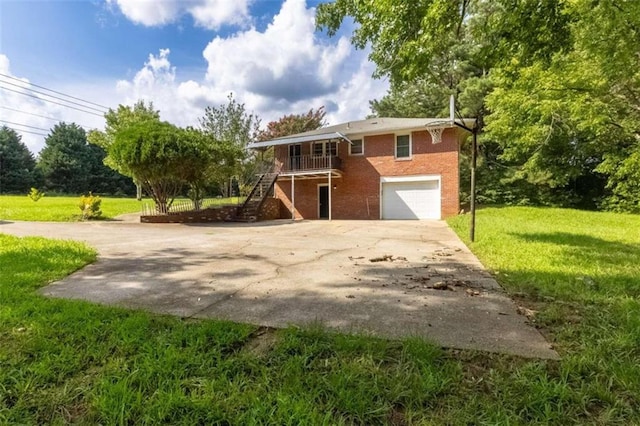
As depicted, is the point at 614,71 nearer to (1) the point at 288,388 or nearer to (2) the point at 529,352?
(2) the point at 529,352

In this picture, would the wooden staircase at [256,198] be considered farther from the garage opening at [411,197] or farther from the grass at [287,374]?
the grass at [287,374]

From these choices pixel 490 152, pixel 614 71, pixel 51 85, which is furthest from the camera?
pixel 51 85

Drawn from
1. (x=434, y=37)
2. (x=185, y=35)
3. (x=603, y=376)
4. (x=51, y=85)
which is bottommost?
(x=603, y=376)

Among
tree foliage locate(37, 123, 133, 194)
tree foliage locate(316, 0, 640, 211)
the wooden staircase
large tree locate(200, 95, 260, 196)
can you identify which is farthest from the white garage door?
tree foliage locate(37, 123, 133, 194)

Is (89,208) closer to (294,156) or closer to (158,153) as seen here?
(158,153)

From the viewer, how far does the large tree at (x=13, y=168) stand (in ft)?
116

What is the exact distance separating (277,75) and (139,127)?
8520mm

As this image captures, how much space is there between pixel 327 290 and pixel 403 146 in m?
14.9

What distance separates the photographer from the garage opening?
55.7 feet

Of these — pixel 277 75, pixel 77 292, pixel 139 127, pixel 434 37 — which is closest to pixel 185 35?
pixel 139 127

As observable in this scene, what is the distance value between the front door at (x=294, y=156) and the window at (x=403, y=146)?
5.57 m

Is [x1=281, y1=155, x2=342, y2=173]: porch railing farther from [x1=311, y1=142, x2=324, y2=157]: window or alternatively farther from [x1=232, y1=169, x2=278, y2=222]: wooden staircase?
[x1=232, y1=169, x2=278, y2=222]: wooden staircase

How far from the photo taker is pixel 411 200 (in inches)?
685

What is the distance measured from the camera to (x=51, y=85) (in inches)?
1086
